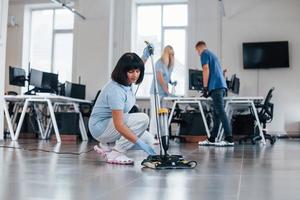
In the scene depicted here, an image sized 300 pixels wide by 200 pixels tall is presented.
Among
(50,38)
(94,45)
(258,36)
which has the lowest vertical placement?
(94,45)

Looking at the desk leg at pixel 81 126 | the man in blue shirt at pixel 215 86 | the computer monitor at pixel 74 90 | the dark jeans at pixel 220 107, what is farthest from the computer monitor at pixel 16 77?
the dark jeans at pixel 220 107

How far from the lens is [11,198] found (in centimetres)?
139

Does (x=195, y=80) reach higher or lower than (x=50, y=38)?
lower

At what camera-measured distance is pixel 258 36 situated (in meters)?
8.74

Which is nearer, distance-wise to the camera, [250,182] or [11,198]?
[11,198]

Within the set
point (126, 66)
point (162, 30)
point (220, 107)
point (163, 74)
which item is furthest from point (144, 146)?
point (162, 30)

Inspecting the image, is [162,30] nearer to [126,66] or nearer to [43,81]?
[43,81]

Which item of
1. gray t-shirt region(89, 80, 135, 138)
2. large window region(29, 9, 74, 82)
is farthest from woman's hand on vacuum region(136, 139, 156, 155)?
large window region(29, 9, 74, 82)

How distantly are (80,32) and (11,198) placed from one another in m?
7.91

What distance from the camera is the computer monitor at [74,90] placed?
24.7 ft

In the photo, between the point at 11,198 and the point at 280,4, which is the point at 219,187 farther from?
the point at 280,4

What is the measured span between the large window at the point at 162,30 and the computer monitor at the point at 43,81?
2.54 metres

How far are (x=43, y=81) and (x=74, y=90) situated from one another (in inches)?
34.5

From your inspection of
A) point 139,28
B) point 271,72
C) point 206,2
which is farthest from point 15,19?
point 271,72
